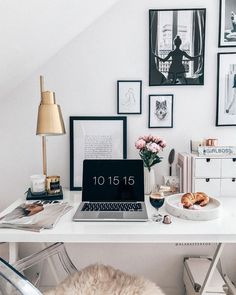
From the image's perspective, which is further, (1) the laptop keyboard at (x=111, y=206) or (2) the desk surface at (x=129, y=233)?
(1) the laptop keyboard at (x=111, y=206)

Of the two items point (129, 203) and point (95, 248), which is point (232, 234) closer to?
point (129, 203)

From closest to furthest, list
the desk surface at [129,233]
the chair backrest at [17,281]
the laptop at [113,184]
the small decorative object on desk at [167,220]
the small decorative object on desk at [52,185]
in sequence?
the chair backrest at [17,281]
the desk surface at [129,233]
the small decorative object on desk at [167,220]
the laptop at [113,184]
the small decorative object on desk at [52,185]

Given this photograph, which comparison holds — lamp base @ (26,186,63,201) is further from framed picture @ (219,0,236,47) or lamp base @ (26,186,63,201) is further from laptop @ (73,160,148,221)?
framed picture @ (219,0,236,47)

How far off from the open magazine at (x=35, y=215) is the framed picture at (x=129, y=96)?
0.74 meters

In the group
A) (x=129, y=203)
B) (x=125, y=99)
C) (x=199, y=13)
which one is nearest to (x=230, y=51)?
(x=199, y=13)

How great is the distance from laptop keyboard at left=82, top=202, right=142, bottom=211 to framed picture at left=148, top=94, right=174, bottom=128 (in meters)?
0.59

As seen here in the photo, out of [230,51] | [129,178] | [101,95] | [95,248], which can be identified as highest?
[230,51]

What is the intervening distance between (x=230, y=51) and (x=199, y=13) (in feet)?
1.05

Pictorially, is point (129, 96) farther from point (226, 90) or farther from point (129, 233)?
point (129, 233)

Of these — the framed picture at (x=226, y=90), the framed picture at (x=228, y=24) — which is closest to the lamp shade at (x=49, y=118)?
the framed picture at (x=226, y=90)

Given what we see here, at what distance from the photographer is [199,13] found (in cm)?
177

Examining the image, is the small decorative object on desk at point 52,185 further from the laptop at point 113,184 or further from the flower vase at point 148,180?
the flower vase at point 148,180

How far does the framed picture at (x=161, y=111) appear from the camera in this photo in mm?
1823

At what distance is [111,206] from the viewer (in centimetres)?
151
